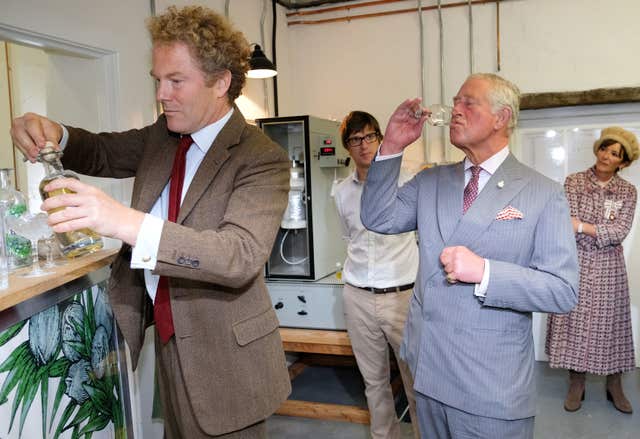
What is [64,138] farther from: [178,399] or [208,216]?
[178,399]

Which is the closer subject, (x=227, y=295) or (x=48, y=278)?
(x=48, y=278)

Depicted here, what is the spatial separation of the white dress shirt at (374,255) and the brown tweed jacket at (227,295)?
4.36ft

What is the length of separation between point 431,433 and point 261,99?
295 cm

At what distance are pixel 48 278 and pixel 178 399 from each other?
1.52 feet

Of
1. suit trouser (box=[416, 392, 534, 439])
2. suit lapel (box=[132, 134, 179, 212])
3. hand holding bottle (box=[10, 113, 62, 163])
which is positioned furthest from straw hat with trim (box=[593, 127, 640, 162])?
hand holding bottle (box=[10, 113, 62, 163])

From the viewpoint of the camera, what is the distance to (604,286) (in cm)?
347

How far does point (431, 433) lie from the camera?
5.72 ft

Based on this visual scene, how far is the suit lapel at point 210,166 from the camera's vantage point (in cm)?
133

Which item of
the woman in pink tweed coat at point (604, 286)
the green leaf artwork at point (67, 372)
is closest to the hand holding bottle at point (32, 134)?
the green leaf artwork at point (67, 372)

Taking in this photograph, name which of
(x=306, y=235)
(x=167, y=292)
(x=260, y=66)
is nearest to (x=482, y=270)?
(x=167, y=292)

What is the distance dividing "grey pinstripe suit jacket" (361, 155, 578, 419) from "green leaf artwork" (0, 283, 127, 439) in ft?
2.96

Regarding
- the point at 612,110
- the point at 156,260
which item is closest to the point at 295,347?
the point at 156,260

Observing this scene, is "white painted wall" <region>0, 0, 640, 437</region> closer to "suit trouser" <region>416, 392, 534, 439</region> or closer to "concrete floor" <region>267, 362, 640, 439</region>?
"concrete floor" <region>267, 362, 640, 439</region>

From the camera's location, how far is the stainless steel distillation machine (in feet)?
11.7
